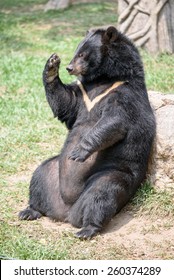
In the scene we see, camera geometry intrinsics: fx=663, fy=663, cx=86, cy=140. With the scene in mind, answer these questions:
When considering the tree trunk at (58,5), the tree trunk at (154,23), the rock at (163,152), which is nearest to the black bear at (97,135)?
the rock at (163,152)

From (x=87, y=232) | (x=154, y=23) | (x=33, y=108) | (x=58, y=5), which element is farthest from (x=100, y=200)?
(x=58, y=5)

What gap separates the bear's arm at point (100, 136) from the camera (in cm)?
540

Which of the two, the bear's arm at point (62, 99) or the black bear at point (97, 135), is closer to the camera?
the black bear at point (97, 135)

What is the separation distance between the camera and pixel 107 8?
17.3m

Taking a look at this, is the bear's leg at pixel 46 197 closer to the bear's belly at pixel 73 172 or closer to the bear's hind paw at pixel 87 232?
the bear's belly at pixel 73 172

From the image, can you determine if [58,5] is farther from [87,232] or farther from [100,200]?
[87,232]

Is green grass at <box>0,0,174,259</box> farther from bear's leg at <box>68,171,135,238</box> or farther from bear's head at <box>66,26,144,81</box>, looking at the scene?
bear's head at <box>66,26,144,81</box>

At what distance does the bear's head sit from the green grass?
43.0 inches

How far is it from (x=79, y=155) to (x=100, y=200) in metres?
0.41

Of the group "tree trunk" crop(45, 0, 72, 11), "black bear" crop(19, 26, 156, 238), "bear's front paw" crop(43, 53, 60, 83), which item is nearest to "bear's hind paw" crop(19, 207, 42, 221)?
"black bear" crop(19, 26, 156, 238)

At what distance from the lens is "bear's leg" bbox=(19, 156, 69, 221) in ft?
19.4

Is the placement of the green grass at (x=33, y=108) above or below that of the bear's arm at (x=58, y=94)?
below

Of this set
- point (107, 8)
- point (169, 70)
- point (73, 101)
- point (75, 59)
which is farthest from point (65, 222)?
point (107, 8)
